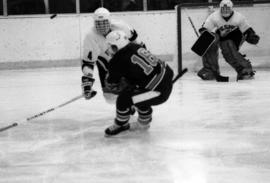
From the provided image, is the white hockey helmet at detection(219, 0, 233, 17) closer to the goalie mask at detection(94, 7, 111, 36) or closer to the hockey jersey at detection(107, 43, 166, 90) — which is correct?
the goalie mask at detection(94, 7, 111, 36)

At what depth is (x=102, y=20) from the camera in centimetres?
312

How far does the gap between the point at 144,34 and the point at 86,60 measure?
3997 millimetres

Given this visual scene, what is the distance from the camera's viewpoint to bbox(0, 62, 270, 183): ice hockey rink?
7.30 ft

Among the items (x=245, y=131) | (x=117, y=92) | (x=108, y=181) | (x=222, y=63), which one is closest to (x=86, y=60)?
(x=117, y=92)

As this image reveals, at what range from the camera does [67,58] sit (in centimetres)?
702

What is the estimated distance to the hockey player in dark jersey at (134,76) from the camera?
278 cm

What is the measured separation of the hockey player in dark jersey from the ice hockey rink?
171 mm

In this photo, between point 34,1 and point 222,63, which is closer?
point 222,63

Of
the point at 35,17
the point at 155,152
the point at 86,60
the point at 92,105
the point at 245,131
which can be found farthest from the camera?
the point at 35,17

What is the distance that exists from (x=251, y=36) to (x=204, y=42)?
45 cm

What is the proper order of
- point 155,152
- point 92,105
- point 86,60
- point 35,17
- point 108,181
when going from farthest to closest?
point 35,17, point 92,105, point 86,60, point 155,152, point 108,181

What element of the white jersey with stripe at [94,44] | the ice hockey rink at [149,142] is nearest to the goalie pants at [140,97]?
the ice hockey rink at [149,142]

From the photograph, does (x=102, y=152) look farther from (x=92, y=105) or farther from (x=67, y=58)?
(x=67, y=58)

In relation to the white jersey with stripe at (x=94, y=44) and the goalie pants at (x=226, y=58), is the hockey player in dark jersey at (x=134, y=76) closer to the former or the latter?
the white jersey with stripe at (x=94, y=44)
